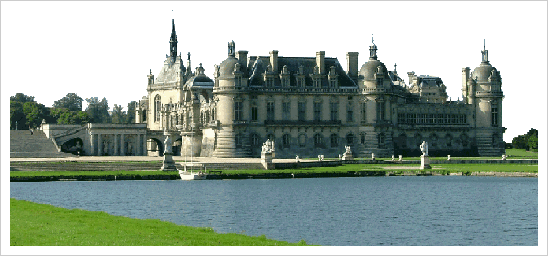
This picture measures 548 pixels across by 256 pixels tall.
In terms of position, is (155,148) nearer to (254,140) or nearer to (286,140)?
(254,140)

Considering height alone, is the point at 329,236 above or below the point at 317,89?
below

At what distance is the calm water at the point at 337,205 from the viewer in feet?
152

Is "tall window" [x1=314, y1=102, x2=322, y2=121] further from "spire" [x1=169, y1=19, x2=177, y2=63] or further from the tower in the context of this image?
"spire" [x1=169, y1=19, x2=177, y2=63]

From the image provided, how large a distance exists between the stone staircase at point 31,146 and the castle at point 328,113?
1680 centimetres

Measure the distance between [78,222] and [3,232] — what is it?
904 cm

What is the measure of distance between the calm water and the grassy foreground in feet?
18.3

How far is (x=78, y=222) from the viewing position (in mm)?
41125

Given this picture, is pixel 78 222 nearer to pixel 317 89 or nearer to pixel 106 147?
pixel 317 89

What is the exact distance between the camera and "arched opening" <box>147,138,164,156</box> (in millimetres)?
136000

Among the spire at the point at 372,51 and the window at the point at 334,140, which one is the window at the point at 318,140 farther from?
the spire at the point at 372,51

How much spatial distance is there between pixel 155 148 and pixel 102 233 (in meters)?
108

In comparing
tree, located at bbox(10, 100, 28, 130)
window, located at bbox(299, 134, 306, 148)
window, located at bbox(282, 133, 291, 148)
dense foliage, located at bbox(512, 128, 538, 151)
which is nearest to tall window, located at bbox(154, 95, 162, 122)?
tree, located at bbox(10, 100, 28, 130)

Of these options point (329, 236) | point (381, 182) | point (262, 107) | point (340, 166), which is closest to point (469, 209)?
point (329, 236)

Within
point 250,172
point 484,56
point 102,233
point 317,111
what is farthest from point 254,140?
point 102,233
